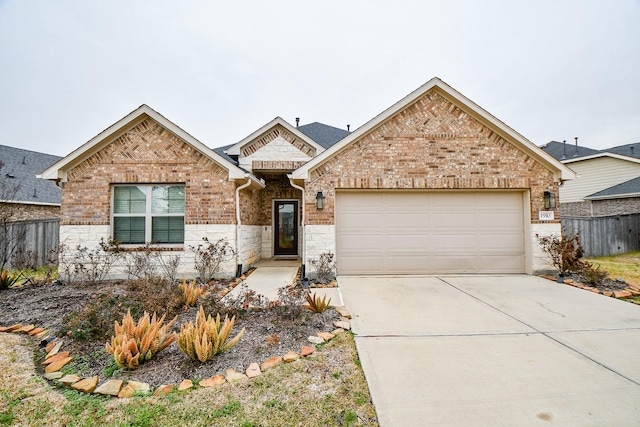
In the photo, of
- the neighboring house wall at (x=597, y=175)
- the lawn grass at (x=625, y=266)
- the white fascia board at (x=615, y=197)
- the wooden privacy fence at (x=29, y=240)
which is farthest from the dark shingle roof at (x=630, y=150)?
the wooden privacy fence at (x=29, y=240)

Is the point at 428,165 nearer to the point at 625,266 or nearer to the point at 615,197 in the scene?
the point at 625,266

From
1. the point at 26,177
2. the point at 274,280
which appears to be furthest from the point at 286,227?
the point at 26,177

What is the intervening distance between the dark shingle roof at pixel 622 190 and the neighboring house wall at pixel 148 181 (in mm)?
19138

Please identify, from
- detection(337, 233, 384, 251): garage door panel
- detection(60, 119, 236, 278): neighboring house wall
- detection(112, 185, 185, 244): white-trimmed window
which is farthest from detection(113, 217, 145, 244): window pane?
detection(337, 233, 384, 251): garage door panel

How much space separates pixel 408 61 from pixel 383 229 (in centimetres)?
1137

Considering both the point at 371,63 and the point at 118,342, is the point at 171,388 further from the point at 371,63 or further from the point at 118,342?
the point at 371,63

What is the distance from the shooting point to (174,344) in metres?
3.56

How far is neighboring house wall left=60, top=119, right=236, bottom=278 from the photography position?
757 centimetres

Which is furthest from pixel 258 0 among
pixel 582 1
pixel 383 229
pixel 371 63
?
pixel 582 1

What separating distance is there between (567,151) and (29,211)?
31.2 m

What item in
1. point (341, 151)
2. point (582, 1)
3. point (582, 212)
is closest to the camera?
point (341, 151)

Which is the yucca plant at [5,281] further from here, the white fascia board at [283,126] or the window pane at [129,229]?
the white fascia board at [283,126]

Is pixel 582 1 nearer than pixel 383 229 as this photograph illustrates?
No

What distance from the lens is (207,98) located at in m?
19.8
